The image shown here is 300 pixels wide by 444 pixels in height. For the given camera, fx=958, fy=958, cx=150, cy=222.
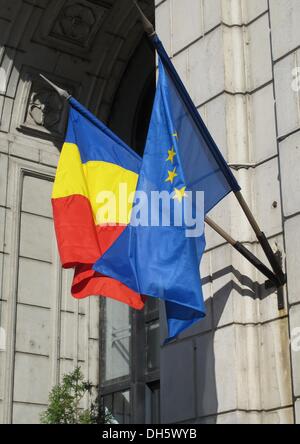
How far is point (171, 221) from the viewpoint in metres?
10.2

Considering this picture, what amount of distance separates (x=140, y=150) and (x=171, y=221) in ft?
27.9

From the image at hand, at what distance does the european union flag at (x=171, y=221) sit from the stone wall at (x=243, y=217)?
0.98 metres

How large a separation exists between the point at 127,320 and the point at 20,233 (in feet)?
8.26

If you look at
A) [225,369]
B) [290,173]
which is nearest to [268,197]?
[290,173]

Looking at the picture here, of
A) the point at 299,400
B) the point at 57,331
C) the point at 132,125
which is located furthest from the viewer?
the point at 132,125

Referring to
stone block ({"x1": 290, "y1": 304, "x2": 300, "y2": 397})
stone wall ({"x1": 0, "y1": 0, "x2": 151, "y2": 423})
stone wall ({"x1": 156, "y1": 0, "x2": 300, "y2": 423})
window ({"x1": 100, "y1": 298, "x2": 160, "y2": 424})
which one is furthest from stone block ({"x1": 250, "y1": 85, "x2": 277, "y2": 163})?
stone wall ({"x1": 0, "y1": 0, "x2": 151, "y2": 423})

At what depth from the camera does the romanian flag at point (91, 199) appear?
1112 centimetres

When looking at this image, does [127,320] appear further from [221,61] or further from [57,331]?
[221,61]

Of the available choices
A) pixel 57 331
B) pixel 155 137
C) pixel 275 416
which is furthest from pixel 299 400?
pixel 57 331

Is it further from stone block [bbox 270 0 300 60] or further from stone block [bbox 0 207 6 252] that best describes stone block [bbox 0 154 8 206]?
stone block [bbox 270 0 300 60]

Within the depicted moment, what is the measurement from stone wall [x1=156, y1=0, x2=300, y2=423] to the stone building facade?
0.02m

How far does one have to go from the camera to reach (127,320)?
17.5 meters

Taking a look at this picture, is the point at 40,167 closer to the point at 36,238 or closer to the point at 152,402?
the point at 36,238

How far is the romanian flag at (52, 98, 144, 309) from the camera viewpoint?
438 inches
